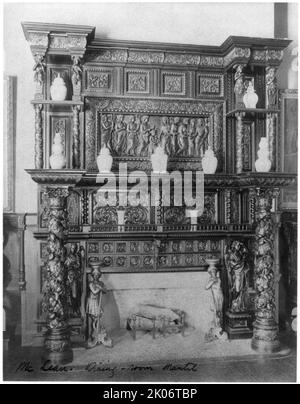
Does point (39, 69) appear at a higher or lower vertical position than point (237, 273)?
higher

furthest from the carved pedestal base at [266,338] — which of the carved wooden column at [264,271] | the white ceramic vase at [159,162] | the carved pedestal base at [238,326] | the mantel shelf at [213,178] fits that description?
the white ceramic vase at [159,162]

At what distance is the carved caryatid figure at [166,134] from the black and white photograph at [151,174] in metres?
0.01

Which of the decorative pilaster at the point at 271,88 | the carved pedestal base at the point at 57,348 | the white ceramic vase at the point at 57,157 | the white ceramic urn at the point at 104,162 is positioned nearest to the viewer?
the carved pedestal base at the point at 57,348

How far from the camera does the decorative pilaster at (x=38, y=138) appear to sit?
14.4 feet

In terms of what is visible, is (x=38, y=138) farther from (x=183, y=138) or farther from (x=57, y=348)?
(x=57, y=348)

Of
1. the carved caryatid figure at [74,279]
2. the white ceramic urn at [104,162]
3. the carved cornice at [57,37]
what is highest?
the carved cornice at [57,37]

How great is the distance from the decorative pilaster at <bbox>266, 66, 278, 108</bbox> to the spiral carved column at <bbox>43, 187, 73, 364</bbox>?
2361 mm

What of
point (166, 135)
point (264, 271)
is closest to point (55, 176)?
point (166, 135)

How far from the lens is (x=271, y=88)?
472 centimetres

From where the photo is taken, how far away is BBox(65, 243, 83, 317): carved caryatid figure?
14.8ft

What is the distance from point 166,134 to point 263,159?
3.46ft

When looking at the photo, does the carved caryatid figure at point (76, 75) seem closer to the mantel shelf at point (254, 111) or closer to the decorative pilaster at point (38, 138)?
the decorative pilaster at point (38, 138)

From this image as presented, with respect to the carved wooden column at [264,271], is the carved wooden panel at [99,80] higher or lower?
higher

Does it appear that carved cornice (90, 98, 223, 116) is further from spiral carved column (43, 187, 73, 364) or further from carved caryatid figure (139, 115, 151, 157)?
spiral carved column (43, 187, 73, 364)
